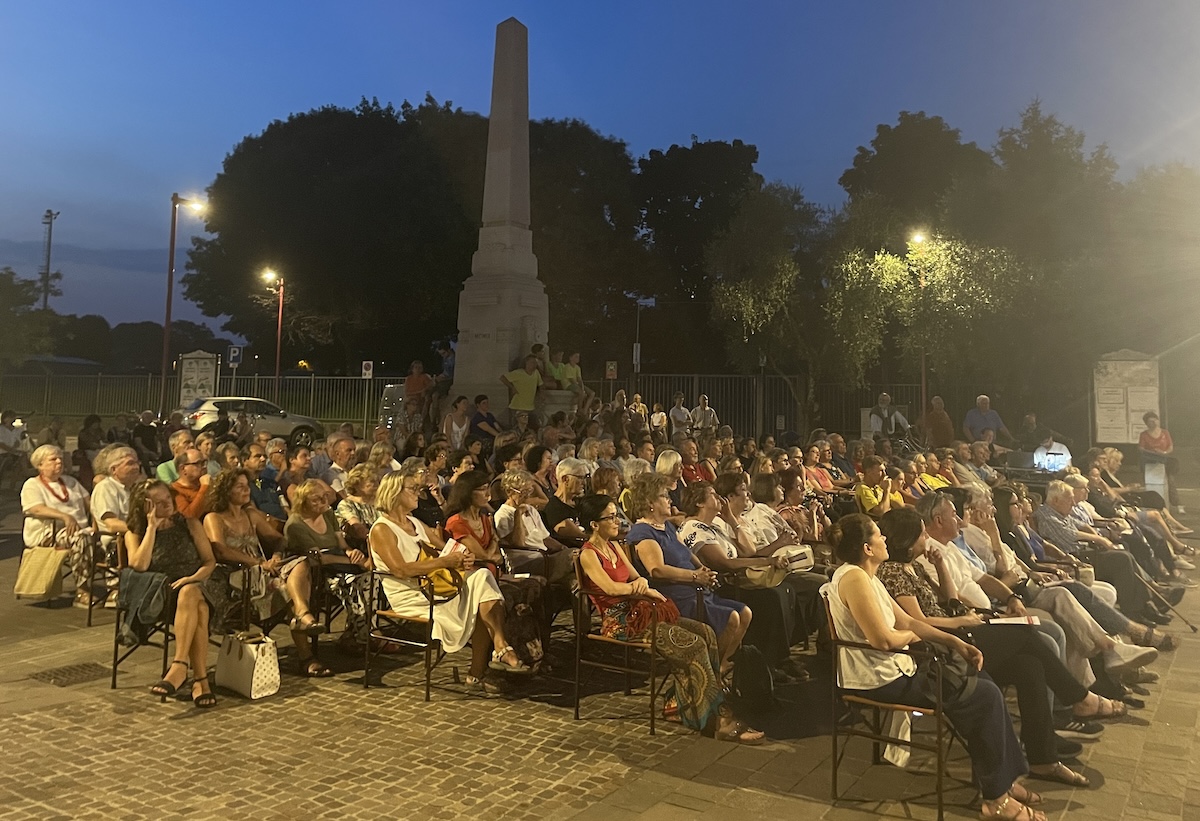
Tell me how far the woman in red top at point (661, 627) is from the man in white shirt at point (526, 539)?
974 millimetres

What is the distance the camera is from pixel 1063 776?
13.6 ft

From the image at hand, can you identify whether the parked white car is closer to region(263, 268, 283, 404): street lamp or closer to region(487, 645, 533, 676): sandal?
region(263, 268, 283, 404): street lamp

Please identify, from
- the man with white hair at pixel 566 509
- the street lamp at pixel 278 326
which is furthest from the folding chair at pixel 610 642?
the street lamp at pixel 278 326

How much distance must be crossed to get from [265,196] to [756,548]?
3027 centimetres

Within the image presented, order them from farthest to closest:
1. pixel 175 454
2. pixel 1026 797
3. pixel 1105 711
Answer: pixel 175 454 → pixel 1105 711 → pixel 1026 797

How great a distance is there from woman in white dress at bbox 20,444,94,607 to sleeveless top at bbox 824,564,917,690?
619 centimetres

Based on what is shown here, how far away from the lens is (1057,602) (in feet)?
17.2

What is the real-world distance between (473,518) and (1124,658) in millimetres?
3877

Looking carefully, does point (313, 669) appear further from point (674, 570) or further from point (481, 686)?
point (674, 570)

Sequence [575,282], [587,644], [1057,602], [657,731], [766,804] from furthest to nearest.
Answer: [575,282], [587,644], [1057,602], [657,731], [766,804]

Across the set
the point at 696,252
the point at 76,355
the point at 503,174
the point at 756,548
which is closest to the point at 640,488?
the point at 756,548

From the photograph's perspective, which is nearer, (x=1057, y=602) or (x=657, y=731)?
(x=657, y=731)

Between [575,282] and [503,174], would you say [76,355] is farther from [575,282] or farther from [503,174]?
[503,174]

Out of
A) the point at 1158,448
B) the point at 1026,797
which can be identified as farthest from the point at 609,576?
the point at 1158,448
